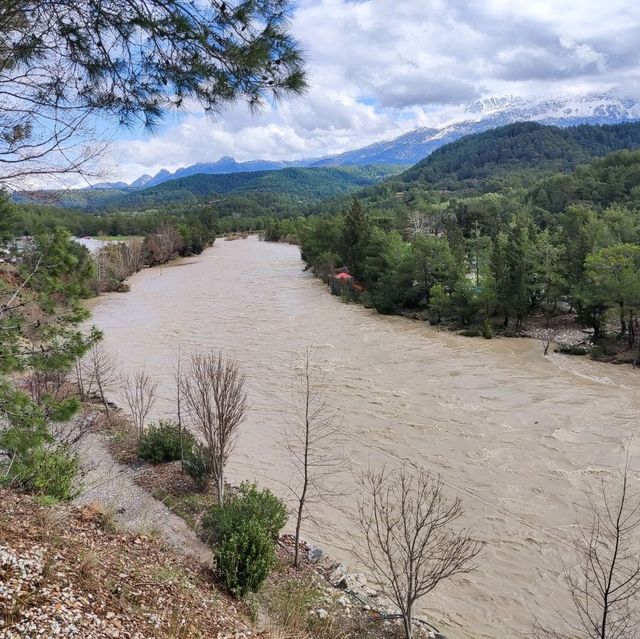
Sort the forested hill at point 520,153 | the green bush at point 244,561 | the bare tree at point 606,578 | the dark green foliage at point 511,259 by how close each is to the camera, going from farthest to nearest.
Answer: the forested hill at point 520,153
the dark green foliage at point 511,259
the bare tree at point 606,578
the green bush at point 244,561

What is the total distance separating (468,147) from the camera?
191875 millimetres

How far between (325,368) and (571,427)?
11664 mm

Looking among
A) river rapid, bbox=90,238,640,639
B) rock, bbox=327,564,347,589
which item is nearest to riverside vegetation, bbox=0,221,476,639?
rock, bbox=327,564,347,589

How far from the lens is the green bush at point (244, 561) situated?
8141 millimetres

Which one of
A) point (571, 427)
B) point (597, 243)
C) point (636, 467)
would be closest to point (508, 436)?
point (571, 427)

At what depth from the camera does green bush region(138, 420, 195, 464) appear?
1484 centimetres

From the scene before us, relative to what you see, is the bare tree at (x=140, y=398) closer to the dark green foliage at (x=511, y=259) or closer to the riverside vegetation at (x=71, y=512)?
the riverside vegetation at (x=71, y=512)

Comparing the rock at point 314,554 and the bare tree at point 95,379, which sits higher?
the bare tree at point 95,379

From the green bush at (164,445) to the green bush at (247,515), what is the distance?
13.9ft

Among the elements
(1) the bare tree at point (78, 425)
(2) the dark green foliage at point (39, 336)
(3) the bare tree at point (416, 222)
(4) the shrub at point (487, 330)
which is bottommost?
(4) the shrub at point (487, 330)

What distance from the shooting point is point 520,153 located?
167 metres

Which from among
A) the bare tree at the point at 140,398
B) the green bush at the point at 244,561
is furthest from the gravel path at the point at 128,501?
the bare tree at the point at 140,398

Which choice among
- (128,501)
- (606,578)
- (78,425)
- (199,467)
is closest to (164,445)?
(199,467)

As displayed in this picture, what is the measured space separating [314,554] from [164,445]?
619 centimetres
